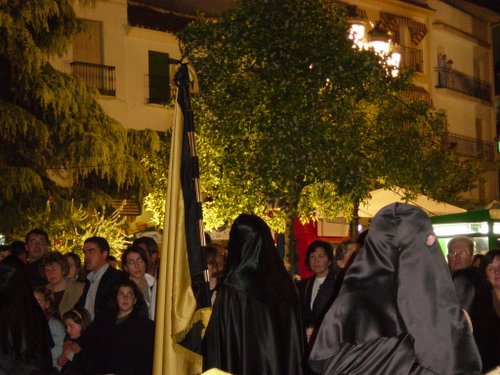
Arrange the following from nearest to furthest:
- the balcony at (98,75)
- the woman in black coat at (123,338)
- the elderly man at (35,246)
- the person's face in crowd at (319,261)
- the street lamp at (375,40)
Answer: the woman in black coat at (123,338) → the person's face in crowd at (319,261) → the elderly man at (35,246) → the street lamp at (375,40) → the balcony at (98,75)

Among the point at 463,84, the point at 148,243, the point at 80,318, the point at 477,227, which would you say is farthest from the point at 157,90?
the point at 80,318

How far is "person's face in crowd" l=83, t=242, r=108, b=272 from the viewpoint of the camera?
404 inches

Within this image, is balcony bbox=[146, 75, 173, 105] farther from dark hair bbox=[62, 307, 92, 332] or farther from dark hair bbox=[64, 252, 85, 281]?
dark hair bbox=[62, 307, 92, 332]

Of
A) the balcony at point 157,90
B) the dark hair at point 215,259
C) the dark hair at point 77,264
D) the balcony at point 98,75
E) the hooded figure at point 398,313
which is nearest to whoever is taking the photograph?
the hooded figure at point 398,313

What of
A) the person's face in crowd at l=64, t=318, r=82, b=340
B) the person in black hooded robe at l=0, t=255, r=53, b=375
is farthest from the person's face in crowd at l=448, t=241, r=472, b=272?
the person in black hooded robe at l=0, t=255, r=53, b=375

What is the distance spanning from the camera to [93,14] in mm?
30016

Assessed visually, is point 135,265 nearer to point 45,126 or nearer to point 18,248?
point 18,248

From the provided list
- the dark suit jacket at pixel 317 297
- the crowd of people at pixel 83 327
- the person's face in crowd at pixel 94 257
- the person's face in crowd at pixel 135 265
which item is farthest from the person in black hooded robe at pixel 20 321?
the dark suit jacket at pixel 317 297

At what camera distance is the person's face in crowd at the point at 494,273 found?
7.87 metres

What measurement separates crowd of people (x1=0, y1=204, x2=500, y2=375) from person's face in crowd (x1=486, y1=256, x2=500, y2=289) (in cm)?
1

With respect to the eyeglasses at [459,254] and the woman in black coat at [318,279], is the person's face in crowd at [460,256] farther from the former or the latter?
the woman in black coat at [318,279]

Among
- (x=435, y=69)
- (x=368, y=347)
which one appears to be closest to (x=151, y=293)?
(x=368, y=347)

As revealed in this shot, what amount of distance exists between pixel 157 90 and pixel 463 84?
1901 cm

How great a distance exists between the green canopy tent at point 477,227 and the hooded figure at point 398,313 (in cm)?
1394
